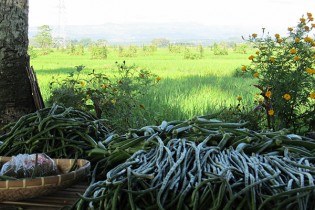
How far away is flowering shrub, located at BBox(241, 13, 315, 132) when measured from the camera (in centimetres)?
381

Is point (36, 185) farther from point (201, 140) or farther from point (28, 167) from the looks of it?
point (201, 140)

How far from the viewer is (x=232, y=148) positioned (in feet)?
6.77

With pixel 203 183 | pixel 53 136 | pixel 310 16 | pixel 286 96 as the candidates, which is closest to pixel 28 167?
pixel 53 136

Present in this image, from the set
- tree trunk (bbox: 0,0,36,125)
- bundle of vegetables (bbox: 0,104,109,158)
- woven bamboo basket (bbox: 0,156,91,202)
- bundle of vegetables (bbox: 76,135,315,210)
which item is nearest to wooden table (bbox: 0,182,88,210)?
woven bamboo basket (bbox: 0,156,91,202)

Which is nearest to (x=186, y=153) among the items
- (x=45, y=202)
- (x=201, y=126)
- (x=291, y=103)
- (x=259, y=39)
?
(x=201, y=126)

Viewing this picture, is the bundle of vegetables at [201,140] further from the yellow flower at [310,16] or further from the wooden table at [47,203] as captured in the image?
the yellow flower at [310,16]

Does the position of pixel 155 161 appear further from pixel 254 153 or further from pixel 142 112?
pixel 142 112

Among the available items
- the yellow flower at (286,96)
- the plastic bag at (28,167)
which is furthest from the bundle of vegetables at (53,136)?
the yellow flower at (286,96)

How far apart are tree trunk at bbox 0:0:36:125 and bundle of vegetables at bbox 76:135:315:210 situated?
2.16 meters

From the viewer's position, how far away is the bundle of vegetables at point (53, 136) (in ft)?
7.42

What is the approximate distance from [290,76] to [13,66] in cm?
209

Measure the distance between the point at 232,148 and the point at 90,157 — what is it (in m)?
0.62

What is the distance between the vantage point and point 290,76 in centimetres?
382

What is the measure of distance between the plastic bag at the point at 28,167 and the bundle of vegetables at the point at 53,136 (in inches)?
9.5
